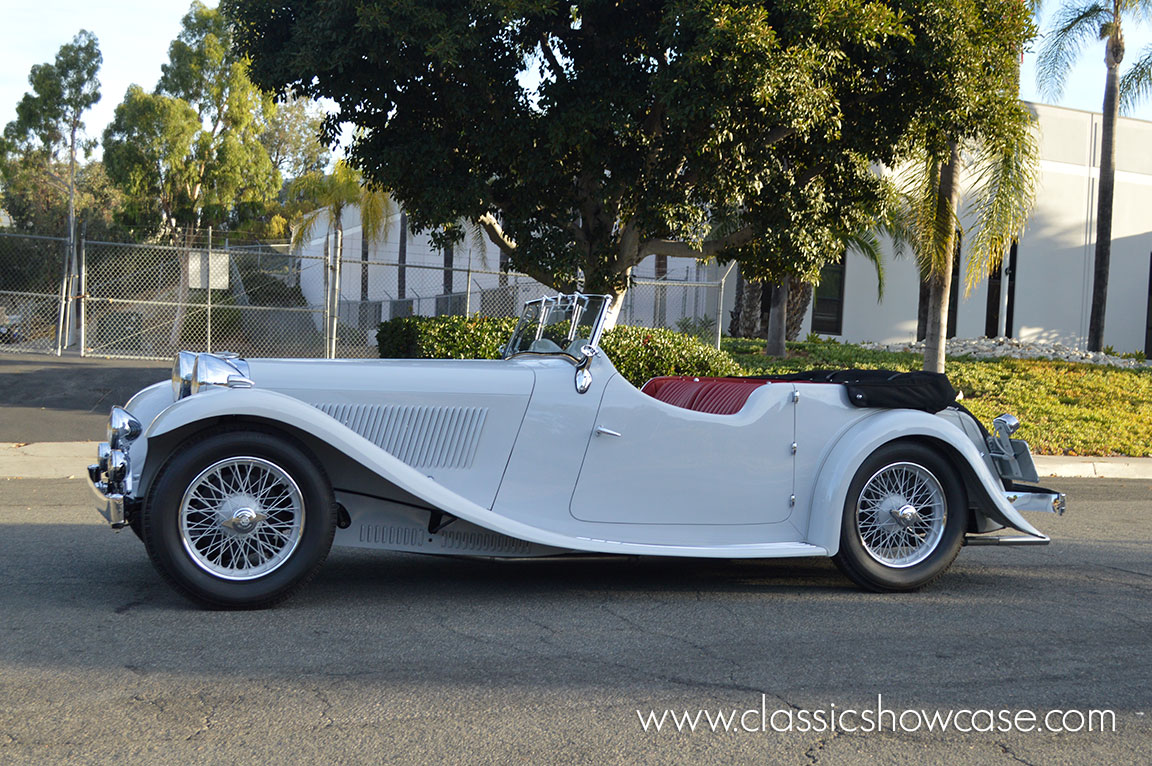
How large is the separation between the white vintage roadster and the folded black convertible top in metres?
0.01

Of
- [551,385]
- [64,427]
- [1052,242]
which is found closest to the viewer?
[551,385]

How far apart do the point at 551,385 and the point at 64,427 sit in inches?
348

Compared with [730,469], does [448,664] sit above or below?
below

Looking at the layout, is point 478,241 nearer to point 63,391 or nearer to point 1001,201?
point 63,391

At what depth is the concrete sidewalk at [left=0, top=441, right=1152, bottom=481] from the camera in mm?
9227

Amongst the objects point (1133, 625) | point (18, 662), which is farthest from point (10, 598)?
point (1133, 625)

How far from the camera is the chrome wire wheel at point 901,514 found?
16.6 feet

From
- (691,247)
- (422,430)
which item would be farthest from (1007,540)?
(691,247)

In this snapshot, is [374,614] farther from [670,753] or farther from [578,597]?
[670,753]

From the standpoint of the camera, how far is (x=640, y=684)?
3.57m

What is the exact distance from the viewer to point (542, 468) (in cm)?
461

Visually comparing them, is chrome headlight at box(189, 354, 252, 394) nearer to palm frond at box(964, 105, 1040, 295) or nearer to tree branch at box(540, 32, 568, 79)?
tree branch at box(540, 32, 568, 79)

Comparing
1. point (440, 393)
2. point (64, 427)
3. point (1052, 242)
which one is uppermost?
point (1052, 242)

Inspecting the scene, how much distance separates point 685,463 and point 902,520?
1222mm
